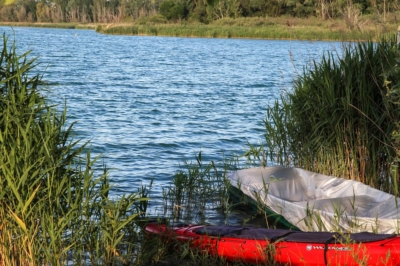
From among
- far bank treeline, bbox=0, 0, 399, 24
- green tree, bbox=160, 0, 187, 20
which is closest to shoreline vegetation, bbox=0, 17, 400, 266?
far bank treeline, bbox=0, 0, 399, 24

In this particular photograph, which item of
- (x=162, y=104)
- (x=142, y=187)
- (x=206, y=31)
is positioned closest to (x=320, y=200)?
(x=142, y=187)

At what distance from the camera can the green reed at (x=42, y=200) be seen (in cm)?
499

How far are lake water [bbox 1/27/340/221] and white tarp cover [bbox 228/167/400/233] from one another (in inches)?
67.6

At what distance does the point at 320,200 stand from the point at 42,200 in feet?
10.2

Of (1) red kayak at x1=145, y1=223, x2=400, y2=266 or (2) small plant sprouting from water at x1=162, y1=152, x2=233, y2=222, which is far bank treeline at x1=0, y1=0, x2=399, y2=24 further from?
(1) red kayak at x1=145, y1=223, x2=400, y2=266

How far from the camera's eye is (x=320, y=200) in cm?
689

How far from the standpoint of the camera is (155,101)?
20641 millimetres

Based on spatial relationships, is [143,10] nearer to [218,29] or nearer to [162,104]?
[218,29]

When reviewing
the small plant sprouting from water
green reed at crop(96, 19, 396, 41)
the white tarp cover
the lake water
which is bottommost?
the lake water

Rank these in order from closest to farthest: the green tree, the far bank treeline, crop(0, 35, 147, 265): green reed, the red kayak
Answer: the red kayak < crop(0, 35, 147, 265): green reed < the far bank treeline < the green tree

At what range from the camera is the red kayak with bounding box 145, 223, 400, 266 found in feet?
15.8

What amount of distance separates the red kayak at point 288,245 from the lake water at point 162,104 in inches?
46.0

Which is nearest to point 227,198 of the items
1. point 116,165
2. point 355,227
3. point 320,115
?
point 320,115

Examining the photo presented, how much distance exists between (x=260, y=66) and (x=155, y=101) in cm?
1567
